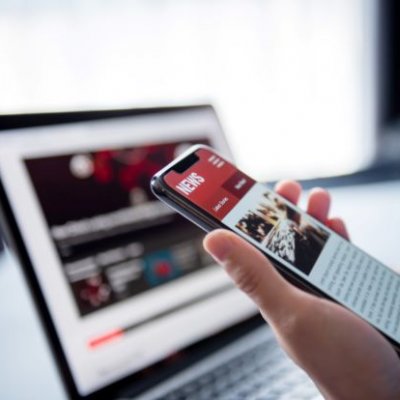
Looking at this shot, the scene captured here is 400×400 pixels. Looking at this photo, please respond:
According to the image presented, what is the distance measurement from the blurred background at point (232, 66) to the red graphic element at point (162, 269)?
400 mm

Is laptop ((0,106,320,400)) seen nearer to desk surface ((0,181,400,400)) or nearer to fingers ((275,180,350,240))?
desk surface ((0,181,400,400))

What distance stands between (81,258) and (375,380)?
323mm

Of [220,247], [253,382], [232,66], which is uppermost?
[220,247]

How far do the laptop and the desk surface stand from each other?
0.12ft

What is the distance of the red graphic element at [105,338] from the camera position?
493 mm

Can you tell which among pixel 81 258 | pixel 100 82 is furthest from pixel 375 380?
pixel 100 82

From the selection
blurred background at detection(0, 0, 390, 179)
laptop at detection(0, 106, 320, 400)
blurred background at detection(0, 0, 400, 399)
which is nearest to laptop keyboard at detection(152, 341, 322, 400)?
laptop at detection(0, 106, 320, 400)

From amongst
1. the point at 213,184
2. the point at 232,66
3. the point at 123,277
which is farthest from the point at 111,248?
the point at 232,66

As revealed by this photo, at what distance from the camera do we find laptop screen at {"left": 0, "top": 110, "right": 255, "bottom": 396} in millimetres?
487

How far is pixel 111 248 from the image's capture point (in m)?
0.55

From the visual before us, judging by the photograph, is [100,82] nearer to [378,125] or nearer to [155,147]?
[155,147]

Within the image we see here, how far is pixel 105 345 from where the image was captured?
19.7 inches

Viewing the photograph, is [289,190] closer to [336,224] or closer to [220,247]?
[336,224]

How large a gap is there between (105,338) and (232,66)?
1.07 metres
